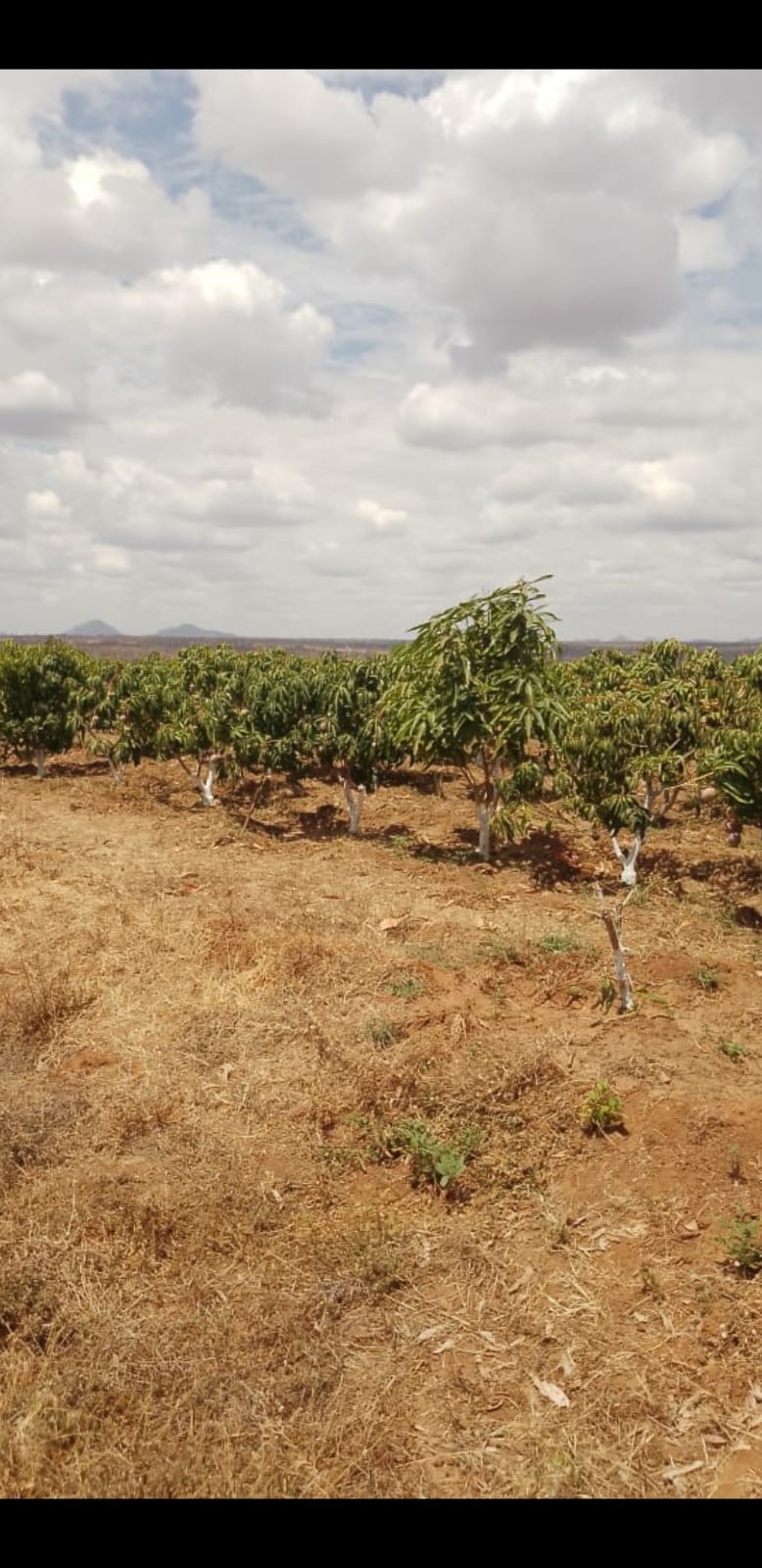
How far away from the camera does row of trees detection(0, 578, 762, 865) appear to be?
11.9 meters

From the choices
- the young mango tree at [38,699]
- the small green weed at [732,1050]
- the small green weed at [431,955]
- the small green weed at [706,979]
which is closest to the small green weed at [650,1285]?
the small green weed at [732,1050]

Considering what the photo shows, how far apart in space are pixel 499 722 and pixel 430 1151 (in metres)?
7.85

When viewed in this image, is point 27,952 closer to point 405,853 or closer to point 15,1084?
point 15,1084

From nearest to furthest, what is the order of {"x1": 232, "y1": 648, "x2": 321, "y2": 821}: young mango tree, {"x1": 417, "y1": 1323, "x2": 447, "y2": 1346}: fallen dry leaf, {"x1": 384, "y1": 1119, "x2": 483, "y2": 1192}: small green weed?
{"x1": 417, "y1": 1323, "x2": 447, "y2": 1346}: fallen dry leaf
{"x1": 384, "y1": 1119, "x2": 483, "y2": 1192}: small green weed
{"x1": 232, "y1": 648, "x2": 321, "y2": 821}: young mango tree

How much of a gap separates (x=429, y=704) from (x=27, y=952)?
6758 millimetres

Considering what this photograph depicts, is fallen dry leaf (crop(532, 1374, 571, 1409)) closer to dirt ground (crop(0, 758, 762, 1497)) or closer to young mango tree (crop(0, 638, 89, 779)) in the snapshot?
dirt ground (crop(0, 758, 762, 1497))

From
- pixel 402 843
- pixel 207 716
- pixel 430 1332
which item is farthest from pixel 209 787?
pixel 430 1332

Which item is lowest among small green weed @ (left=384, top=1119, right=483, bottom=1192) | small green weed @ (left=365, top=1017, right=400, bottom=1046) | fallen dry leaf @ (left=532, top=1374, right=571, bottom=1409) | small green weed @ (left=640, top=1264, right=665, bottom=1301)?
fallen dry leaf @ (left=532, top=1374, right=571, bottom=1409)

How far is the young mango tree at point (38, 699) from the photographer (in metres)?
19.4

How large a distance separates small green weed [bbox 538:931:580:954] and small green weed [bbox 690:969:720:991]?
1465mm

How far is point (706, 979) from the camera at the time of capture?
9.09 meters

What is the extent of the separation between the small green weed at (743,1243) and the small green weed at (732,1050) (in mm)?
2233

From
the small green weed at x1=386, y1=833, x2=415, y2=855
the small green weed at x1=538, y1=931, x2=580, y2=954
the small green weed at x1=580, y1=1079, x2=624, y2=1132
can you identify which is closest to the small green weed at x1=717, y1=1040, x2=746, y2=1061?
the small green weed at x1=580, y1=1079, x2=624, y2=1132
